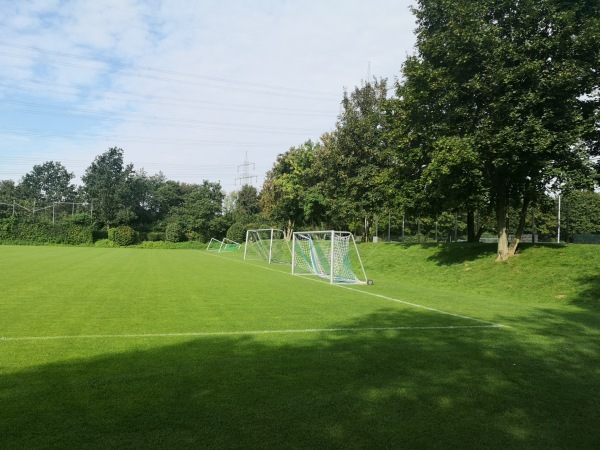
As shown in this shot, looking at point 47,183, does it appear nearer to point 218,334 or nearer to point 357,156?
point 357,156

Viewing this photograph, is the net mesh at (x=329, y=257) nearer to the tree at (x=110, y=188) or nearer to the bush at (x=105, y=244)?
the bush at (x=105, y=244)

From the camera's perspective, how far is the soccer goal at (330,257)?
19391 mm

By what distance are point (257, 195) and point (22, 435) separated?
7355 cm

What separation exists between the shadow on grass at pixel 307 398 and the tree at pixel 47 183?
4083 inches

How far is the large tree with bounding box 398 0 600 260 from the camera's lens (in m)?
16.0

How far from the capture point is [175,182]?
87938 millimetres

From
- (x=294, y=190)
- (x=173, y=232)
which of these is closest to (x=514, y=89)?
(x=294, y=190)

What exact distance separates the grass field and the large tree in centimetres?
649

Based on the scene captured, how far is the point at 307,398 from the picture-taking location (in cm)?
486

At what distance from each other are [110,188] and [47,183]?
4195 cm

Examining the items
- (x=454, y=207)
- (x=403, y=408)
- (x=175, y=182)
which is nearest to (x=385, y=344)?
(x=403, y=408)

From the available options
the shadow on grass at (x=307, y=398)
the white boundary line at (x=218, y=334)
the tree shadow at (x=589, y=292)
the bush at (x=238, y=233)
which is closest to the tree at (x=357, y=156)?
the tree shadow at (x=589, y=292)

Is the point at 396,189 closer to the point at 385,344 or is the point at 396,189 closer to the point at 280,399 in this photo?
the point at 385,344

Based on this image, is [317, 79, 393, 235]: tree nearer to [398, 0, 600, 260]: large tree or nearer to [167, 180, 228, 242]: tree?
[398, 0, 600, 260]: large tree
